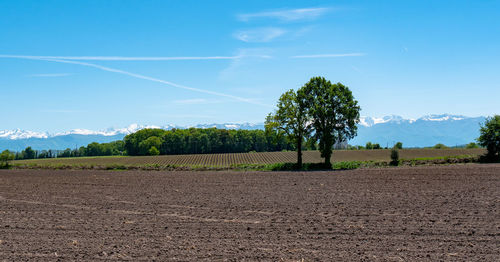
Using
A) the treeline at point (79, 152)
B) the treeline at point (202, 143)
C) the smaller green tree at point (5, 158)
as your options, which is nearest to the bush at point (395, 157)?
the smaller green tree at point (5, 158)

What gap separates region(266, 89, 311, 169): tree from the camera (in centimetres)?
5469

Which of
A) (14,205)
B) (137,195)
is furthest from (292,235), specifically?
(14,205)

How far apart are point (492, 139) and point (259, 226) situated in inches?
2223

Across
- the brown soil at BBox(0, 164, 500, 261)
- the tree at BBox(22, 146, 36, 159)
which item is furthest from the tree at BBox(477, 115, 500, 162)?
the tree at BBox(22, 146, 36, 159)

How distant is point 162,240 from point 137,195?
14.3 meters

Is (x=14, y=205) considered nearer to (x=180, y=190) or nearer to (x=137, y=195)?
(x=137, y=195)

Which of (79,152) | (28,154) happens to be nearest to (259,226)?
(79,152)

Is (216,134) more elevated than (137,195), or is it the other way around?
(216,134)

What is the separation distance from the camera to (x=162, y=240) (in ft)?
44.6

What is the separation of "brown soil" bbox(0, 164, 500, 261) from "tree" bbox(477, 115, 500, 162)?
37515 millimetres

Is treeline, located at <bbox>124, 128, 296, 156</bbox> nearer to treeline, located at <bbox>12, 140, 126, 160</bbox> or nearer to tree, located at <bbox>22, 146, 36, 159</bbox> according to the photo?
treeline, located at <bbox>12, 140, 126, 160</bbox>

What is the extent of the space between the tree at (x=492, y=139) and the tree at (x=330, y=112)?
21.9 metres

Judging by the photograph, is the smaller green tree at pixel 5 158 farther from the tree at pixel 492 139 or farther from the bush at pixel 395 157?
the tree at pixel 492 139

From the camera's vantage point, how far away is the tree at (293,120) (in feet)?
179
